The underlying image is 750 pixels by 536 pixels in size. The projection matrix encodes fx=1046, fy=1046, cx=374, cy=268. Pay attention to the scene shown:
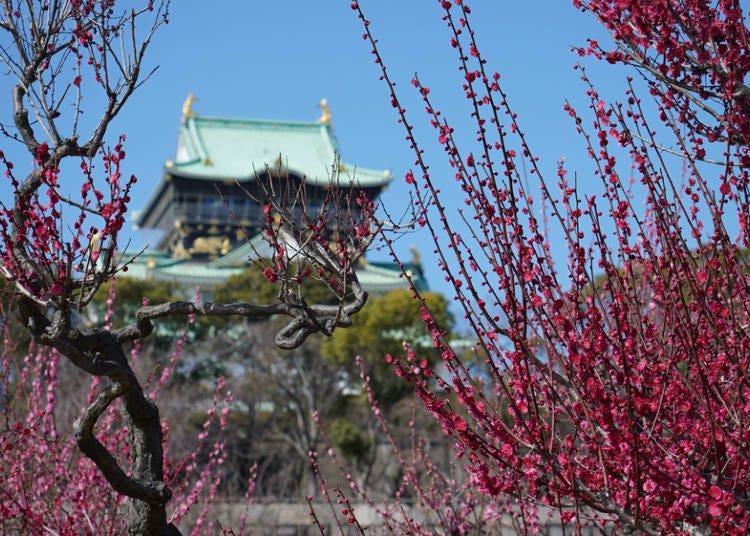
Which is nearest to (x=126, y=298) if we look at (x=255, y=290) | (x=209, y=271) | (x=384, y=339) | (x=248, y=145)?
(x=255, y=290)

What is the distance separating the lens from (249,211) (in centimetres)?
4547

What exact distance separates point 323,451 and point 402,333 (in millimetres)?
3941

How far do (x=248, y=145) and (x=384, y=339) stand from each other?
22.4 metres

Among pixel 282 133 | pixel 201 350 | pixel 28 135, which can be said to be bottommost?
pixel 201 350

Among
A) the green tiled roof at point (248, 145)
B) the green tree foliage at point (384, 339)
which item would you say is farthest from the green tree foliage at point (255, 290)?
the green tiled roof at point (248, 145)

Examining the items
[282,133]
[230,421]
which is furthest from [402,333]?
[282,133]

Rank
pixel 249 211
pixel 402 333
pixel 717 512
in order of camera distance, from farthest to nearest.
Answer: pixel 249 211 → pixel 402 333 → pixel 717 512

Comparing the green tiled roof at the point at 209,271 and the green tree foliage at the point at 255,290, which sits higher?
the green tiled roof at the point at 209,271

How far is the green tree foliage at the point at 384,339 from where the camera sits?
2766cm

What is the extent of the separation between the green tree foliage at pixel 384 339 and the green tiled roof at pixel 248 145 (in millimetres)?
17199

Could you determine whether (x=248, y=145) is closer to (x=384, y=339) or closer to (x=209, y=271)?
(x=209, y=271)

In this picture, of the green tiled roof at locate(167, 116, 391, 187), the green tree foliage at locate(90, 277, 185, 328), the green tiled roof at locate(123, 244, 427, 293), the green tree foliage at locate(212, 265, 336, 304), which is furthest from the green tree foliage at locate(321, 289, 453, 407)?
the green tiled roof at locate(167, 116, 391, 187)

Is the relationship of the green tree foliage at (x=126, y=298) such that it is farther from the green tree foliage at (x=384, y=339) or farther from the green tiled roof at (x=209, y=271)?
the green tiled roof at (x=209, y=271)

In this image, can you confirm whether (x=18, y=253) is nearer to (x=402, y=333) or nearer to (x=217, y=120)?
(x=402, y=333)
